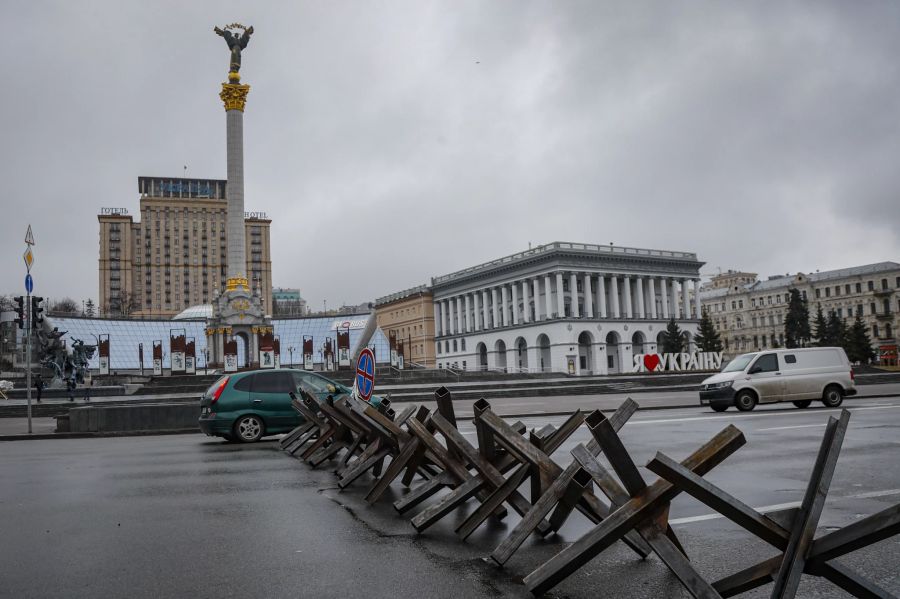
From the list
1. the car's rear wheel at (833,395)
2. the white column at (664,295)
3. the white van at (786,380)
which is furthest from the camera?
the white column at (664,295)

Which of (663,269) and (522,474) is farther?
(663,269)

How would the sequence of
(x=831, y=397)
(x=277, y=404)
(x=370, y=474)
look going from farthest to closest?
(x=831, y=397), (x=277, y=404), (x=370, y=474)

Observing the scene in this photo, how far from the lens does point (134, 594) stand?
4570mm

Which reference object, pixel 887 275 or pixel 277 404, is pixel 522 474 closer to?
pixel 277 404

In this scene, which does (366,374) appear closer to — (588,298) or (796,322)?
(588,298)

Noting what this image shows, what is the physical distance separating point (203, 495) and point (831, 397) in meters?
18.8

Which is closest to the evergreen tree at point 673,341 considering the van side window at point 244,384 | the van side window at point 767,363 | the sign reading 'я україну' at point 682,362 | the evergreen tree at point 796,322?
the evergreen tree at point 796,322

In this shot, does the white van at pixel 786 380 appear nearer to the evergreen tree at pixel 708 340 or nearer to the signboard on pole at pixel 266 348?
the signboard on pole at pixel 266 348

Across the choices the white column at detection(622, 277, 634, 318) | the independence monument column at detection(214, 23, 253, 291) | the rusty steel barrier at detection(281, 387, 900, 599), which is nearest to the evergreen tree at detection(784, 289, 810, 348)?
the white column at detection(622, 277, 634, 318)

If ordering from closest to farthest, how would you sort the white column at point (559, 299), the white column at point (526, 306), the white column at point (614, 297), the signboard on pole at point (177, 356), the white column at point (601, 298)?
the signboard on pole at point (177, 356) < the white column at point (559, 299) < the white column at point (601, 298) < the white column at point (614, 297) < the white column at point (526, 306)

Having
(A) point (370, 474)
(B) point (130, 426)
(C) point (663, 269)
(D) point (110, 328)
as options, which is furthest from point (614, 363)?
(A) point (370, 474)

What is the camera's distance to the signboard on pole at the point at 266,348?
→ 58463 millimetres

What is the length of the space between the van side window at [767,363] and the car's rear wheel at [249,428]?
1410cm

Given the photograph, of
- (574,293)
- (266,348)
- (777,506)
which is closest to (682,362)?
(574,293)
